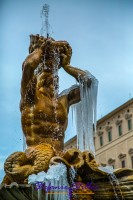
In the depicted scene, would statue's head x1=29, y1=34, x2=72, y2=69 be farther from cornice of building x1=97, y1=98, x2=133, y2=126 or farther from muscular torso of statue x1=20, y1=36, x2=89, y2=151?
cornice of building x1=97, y1=98, x2=133, y2=126

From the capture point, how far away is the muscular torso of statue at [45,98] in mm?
6973

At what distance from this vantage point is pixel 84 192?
5961mm

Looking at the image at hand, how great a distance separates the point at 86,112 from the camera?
7695 millimetres

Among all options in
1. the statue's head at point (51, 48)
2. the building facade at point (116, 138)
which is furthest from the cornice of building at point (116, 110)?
the statue's head at point (51, 48)

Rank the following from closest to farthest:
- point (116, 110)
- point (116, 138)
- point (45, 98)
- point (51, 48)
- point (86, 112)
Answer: point (45, 98), point (51, 48), point (86, 112), point (116, 138), point (116, 110)

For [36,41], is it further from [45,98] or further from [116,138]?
[116,138]

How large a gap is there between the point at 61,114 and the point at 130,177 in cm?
175

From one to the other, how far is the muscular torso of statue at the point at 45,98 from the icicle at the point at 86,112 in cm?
16

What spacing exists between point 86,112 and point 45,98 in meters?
0.86

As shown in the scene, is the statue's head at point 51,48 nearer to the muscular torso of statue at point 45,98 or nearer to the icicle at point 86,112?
the muscular torso of statue at point 45,98

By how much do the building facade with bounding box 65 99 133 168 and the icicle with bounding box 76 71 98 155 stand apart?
104 ft

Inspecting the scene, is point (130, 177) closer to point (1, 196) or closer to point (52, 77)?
point (1, 196)

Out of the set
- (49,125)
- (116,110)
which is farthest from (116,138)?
(49,125)

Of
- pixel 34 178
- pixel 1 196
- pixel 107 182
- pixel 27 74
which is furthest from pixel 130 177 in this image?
pixel 27 74
